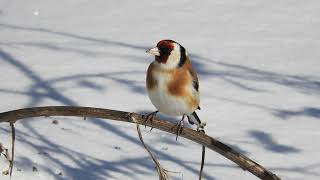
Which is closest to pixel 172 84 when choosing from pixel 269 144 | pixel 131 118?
pixel 131 118

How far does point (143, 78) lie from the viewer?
5703 mm

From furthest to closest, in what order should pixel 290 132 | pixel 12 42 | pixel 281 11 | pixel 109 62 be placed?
pixel 281 11, pixel 12 42, pixel 109 62, pixel 290 132

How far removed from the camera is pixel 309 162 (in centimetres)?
430

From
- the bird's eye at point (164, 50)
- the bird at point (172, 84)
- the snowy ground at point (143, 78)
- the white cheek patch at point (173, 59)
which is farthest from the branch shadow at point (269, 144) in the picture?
the bird's eye at point (164, 50)

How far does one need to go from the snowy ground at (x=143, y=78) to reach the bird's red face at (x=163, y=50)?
65.5 inches

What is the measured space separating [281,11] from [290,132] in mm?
2830

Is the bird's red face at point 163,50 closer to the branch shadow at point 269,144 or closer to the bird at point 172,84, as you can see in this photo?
the bird at point 172,84

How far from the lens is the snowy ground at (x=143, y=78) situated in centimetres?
430

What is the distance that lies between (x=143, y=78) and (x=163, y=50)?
10.4 feet

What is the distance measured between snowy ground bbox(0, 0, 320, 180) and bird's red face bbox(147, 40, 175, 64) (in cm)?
166

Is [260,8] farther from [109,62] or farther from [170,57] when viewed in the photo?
[170,57]

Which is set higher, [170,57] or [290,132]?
[170,57]

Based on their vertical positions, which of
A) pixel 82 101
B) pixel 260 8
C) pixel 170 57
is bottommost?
pixel 82 101

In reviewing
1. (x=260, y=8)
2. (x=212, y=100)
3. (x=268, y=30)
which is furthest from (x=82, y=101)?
(x=260, y=8)
